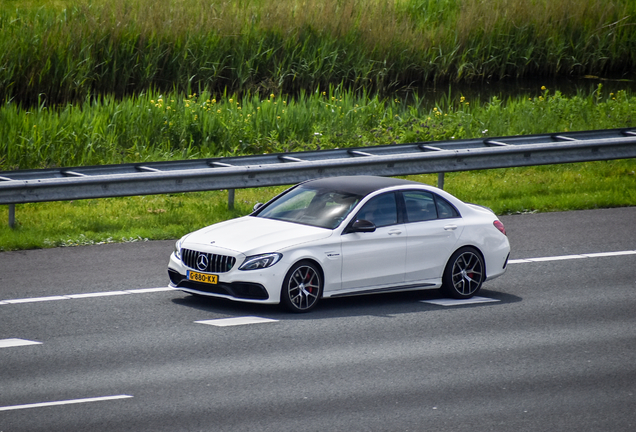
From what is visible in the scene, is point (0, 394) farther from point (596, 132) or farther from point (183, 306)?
point (596, 132)

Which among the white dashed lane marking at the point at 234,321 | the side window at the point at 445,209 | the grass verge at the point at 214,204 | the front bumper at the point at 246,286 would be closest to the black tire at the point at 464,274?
the side window at the point at 445,209

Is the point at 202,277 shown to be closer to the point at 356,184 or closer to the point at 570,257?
the point at 356,184

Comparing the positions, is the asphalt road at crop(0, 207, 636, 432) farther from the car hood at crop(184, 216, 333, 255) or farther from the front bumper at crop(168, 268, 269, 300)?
the car hood at crop(184, 216, 333, 255)

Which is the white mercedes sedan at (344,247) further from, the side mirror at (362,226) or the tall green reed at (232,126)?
the tall green reed at (232,126)

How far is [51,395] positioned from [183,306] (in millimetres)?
3233

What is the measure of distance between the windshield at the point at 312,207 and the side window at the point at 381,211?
0.15 m

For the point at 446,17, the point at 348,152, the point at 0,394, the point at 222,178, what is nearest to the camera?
the point at 0,394

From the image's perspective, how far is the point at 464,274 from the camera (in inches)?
479

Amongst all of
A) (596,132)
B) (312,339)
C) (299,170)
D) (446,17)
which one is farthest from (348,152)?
(446,17)

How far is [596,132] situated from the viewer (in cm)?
2003

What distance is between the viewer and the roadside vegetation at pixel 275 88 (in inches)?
706

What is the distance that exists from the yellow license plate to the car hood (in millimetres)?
324

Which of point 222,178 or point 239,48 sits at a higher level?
point 239,48

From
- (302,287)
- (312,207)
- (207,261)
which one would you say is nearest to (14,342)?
(207,261)
